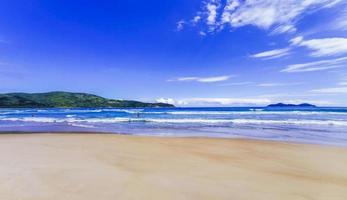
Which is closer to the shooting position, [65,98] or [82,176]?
[82,176]

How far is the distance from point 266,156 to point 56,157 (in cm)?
465

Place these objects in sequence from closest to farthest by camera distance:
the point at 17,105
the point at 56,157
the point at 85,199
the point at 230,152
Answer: the point at 85,199 < the point at 56,157 < the point at 230,152 < the point at 17,105

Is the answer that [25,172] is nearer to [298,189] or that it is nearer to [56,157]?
[56,157]

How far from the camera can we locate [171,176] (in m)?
4.14

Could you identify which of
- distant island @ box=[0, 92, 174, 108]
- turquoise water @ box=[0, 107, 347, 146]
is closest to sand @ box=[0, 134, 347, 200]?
turquoise water @ box=[0, 107, 347, 146]

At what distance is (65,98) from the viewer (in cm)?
9669

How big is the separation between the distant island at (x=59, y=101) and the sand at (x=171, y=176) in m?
89.4

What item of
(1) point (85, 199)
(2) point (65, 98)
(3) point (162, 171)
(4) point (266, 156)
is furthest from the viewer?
(2) point (65, 98)

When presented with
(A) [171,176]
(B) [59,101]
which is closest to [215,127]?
(A) [171,176]

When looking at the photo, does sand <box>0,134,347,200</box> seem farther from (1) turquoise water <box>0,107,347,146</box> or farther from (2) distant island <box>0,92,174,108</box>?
(2) distant island <box>0,92,174,108</box>

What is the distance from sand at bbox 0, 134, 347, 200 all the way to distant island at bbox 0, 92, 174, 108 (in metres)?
89.4

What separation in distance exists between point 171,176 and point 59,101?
9683 centimetres

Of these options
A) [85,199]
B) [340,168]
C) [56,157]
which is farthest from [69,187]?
[340,168]

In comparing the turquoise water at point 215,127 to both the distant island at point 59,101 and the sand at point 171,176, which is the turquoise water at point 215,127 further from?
the distant island at point 59,101
